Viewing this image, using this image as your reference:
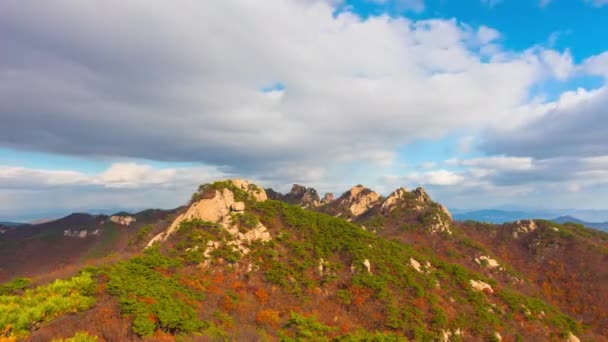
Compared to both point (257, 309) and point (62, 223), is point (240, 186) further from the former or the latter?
point (62, 223)

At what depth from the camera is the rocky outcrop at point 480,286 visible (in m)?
51.1

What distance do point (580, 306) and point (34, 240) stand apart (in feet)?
671

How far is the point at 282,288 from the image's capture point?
37.7 metres

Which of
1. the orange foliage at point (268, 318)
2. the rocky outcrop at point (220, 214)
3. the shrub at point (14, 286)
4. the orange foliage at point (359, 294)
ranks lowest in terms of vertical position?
the orange foliage at point (359, 294)

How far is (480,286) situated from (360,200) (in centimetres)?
8032

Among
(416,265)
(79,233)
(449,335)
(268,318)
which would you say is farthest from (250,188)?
(79,233)

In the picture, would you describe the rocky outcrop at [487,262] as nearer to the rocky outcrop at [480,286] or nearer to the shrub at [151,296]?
the rocky outcrop at [480,286]


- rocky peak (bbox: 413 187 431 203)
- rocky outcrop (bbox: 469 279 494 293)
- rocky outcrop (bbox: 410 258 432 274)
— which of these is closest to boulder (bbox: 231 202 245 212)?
rocky outcrop (bbox: 410 258 432 274)

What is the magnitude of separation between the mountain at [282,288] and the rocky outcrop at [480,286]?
0.30 meters

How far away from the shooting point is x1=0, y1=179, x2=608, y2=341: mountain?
20766 millimetres

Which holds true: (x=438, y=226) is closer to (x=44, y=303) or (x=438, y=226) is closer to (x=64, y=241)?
(x=44, y=303)

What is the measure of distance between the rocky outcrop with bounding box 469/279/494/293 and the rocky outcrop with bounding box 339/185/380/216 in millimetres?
73490

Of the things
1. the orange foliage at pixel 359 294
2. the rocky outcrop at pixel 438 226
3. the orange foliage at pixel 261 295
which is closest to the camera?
the orange foliage at pixel 261 295

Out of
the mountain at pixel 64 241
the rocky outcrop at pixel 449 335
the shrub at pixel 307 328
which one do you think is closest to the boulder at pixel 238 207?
the shrub at pixel 307 328
